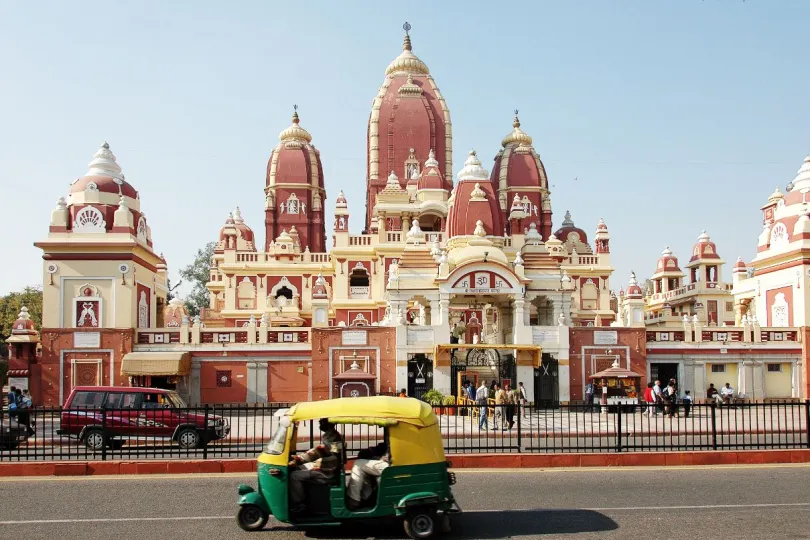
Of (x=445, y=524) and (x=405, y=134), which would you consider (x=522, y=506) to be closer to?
(x=445, y=524)

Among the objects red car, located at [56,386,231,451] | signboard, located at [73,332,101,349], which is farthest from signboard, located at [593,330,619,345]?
signboard, located at [73,332,101,349]

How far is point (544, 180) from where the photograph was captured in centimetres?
5781

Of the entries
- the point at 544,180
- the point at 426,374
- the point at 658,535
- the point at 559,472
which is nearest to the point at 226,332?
the point at 426,374

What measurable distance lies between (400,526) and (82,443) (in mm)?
10129

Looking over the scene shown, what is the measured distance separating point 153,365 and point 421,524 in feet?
76.4

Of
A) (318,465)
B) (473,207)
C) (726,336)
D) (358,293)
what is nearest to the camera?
(318,465)

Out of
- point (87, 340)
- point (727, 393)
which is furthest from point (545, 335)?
point (87, 340)

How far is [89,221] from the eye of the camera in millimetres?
33625

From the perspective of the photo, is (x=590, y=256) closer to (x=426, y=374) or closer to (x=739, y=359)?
Answer: (x=739, y=359)

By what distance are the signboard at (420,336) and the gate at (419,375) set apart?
55 cm

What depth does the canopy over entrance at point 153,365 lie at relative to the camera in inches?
1251

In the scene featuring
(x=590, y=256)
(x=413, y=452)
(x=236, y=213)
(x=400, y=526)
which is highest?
(x=236, y=213)

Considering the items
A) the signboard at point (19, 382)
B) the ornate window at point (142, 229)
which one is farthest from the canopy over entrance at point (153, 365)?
the ornate window at point (142, 229)

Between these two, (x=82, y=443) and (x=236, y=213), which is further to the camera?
(x=236, y=213)
